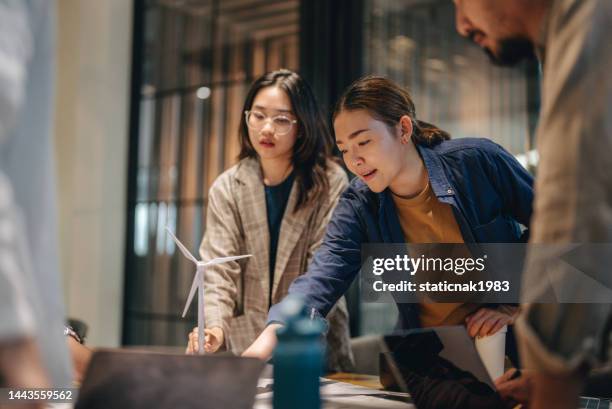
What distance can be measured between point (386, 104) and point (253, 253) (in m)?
0.52

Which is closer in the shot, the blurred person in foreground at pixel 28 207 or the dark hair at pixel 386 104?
the blurred person in foreground at pixel 28 207

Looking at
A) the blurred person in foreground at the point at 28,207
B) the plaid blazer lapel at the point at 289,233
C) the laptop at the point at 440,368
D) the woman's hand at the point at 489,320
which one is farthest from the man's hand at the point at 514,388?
the blurred person in foreground at the point at 28,207

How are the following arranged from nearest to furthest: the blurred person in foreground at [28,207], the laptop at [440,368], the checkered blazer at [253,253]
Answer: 1. the blurred person in foreground at [28,207]
2. the laptop at [440,368]
3. the checkered blazer at [253,253]

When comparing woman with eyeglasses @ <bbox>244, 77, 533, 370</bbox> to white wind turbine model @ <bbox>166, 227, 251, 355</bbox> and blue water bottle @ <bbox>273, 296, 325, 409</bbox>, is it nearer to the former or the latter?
white wind turbine model @ <bbox>166, 227, 251, 355</bbox>

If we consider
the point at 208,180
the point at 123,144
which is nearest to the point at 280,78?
the point at 208,180

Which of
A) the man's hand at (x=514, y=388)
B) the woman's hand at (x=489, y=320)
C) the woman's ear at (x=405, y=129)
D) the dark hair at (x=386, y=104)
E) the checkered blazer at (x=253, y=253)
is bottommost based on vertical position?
the man's hand at (x=514, y=388)

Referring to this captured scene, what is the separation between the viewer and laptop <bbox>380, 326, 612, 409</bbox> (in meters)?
1.29

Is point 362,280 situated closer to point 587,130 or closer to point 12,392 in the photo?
point 587,130

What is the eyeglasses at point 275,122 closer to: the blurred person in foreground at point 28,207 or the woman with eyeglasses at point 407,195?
the woman with eyeglasses at point 407,195

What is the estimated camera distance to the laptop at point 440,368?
4.24 ft

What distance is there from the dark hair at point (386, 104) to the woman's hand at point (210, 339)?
593mm

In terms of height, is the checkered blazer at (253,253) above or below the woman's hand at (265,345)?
above

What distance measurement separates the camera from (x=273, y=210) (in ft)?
5.78

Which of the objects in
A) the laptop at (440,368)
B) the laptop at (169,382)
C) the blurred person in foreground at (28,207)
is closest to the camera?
the blurred person in foreground at (28,207)
